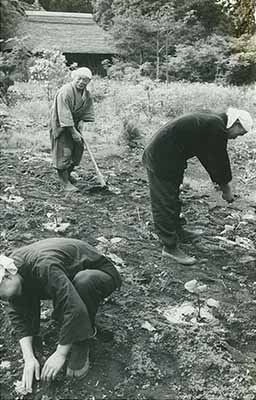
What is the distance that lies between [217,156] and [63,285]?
6.00 ft

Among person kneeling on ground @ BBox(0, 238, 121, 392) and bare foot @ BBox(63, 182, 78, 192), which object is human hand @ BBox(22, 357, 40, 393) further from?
bare foot @ BBox(63, 182, 78, 192)

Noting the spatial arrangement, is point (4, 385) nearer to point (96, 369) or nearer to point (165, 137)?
point (96, 369)

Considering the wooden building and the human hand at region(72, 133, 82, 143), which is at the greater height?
the human hand at region(72, 133, 82, 143)

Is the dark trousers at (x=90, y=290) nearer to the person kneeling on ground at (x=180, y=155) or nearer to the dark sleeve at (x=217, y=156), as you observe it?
the person kneeling on ground at (x=180, y=155)

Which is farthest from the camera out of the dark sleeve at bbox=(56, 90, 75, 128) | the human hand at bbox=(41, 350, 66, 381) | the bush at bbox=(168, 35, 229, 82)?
the bush at bbox=(168, 35, 229, 82)

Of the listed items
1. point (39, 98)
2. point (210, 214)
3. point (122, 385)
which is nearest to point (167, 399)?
point (122, 385)

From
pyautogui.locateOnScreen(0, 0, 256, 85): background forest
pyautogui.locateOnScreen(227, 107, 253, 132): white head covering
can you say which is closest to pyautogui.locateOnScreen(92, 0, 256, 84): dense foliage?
pyautogui.locateOnScreen(0, 0, 256, 85): background forest

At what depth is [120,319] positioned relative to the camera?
3.27 meters

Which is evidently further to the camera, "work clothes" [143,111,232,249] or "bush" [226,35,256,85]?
"bush" [226,35,256,85]

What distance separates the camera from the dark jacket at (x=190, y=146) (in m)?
3.87

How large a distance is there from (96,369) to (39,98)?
789cm

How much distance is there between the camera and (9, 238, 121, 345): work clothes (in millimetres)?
2541

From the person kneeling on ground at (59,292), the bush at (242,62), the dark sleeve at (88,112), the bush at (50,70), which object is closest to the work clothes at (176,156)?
the person kneeling on ground at (59,292)

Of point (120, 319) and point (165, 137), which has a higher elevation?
point (165, 137)
